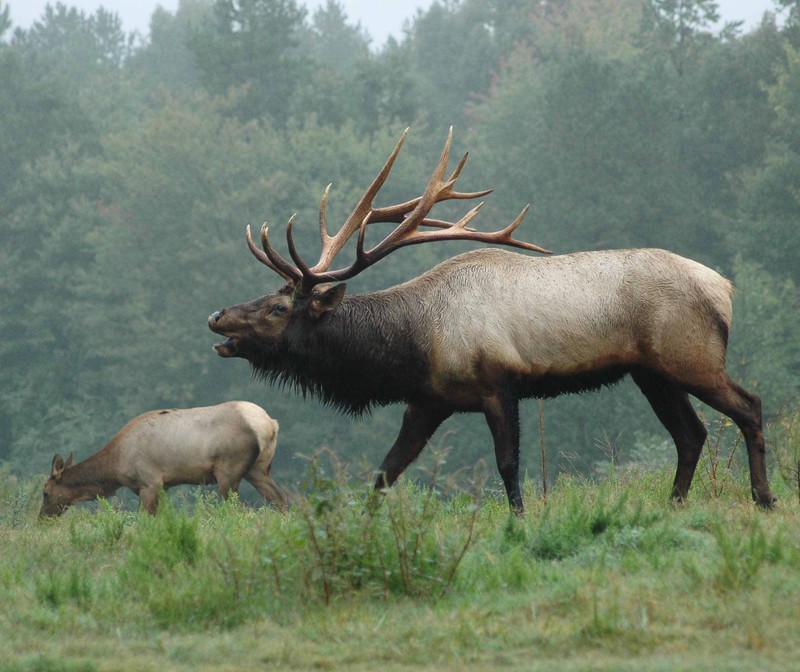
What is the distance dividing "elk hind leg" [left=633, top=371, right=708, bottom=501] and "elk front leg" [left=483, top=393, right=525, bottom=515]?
2.98 ft

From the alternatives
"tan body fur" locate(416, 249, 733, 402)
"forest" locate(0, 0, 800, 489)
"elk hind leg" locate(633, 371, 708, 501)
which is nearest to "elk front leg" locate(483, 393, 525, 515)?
"tan body fur" locate(416, 249, 733, 402)

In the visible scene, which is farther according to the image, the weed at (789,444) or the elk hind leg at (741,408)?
the weed at (789,444)

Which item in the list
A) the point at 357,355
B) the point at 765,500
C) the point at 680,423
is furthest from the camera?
the point at 357,355

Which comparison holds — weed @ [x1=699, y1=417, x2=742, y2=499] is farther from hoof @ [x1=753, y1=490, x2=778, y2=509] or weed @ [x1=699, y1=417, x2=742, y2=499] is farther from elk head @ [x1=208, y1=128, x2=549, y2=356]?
elk head @ [x1=208, y1=128, x2=549, y2=356]

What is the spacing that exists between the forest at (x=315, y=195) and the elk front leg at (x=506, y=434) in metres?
24.8

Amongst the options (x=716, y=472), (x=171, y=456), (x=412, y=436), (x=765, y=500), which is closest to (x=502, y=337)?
(x=412, y=436)

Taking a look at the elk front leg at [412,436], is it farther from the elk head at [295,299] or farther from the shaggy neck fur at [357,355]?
the elk head at [295,299]

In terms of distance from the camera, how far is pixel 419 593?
621 centimetres

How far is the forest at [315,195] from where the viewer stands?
38.0 m

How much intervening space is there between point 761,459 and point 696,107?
38.8 metres

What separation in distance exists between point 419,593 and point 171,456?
7594 millimetres

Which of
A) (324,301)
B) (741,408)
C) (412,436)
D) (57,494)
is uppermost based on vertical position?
(324,301)

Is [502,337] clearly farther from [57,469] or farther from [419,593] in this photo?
[57,469]

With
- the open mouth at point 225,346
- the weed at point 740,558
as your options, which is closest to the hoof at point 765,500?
the weed at point 740,558
